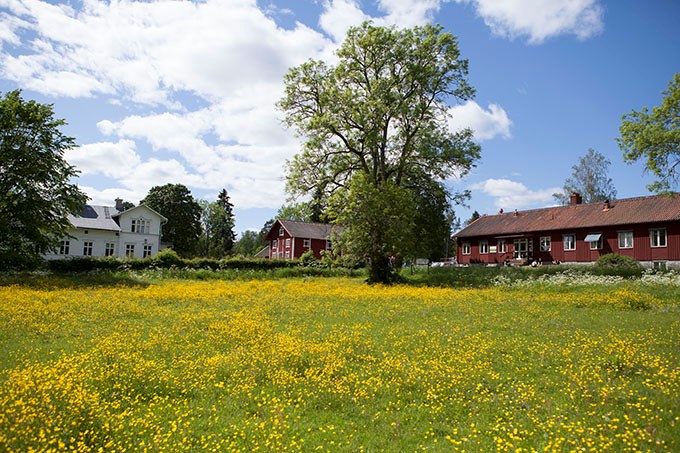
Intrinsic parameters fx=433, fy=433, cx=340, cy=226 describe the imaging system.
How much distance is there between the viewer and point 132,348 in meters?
9.86

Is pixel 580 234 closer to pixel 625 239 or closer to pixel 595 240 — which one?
pixel 595 240

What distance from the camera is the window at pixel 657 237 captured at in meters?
35.5

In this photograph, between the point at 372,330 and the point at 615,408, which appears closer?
the point at 615,408

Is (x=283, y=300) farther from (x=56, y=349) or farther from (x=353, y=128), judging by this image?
(x=353, y=128)

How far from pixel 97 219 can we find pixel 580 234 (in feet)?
180

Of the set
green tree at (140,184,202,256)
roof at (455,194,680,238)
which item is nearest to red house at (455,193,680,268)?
roof at (455,194,680,238)

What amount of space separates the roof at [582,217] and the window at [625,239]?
1.10 meters

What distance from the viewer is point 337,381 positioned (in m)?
7.80

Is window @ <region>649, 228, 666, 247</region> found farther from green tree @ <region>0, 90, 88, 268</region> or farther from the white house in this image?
the white house

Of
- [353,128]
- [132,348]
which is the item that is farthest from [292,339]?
[353,128]

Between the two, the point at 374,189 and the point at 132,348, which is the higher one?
the point at 374,189

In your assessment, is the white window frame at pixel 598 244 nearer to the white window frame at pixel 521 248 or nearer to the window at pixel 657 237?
the window at pixel 657 237

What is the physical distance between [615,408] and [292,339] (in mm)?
6760

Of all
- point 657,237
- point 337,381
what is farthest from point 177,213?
point 337,381
